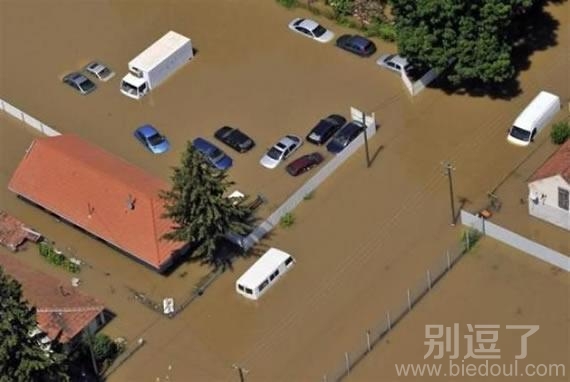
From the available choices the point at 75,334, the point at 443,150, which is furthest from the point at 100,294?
the point at 443,150

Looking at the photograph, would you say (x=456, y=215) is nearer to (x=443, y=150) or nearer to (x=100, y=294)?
(x=443, y=150)

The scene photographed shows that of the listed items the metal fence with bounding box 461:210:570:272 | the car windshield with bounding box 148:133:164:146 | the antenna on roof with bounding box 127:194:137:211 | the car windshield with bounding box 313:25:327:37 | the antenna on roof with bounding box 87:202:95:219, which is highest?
the antenna on roof with bounding box 127:194:137:211

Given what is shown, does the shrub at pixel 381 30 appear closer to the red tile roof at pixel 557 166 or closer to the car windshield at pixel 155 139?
the car windshield at pixel 155 139

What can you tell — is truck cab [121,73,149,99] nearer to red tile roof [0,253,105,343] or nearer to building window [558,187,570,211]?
red tile roof [0,253,105,343]

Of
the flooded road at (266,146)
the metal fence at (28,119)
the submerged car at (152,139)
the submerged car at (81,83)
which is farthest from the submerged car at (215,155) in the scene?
the submerged car at (81,83)

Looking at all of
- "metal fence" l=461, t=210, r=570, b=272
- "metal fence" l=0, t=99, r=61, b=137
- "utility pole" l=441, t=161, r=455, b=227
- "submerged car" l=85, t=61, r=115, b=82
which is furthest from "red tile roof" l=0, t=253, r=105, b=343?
"metal fence" l=461, t=210, r=570, b=272

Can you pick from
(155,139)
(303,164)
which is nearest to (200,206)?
(303,164)
